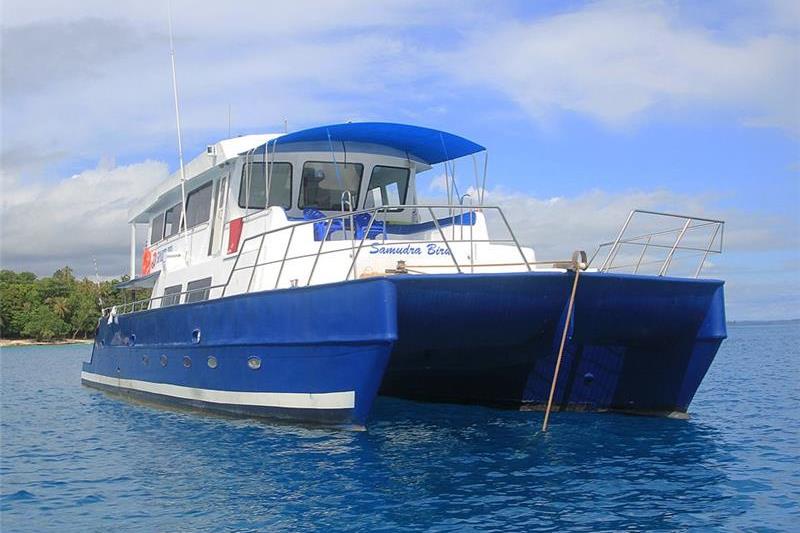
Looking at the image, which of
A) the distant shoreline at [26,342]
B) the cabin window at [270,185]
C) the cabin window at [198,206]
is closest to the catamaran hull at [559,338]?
the cabin window at [270,185]

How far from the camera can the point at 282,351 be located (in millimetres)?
9523

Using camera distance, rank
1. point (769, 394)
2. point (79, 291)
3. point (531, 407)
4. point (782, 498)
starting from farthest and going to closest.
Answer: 1. point (79, 291)
2. point (769, 394)
3. point (531, 407)
4. point (782, 498)

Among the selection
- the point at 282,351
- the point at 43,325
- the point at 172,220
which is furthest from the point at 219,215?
the point at 43,325

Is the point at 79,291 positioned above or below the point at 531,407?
above

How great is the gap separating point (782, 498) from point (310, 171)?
745 cm

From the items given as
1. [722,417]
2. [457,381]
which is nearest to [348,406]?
[457,381]

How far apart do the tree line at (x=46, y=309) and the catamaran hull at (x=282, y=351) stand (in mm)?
56681

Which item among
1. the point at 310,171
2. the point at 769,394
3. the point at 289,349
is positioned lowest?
the point at 769,394

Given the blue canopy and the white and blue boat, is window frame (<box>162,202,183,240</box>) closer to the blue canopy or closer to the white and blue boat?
the white and blue boat

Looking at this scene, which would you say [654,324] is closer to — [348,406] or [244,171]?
[348,406]

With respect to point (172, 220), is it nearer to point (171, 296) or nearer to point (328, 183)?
→ point (171, 296)

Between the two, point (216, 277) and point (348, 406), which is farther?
point (216, 277)

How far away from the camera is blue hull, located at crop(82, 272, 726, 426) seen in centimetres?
860

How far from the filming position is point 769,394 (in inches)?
609
